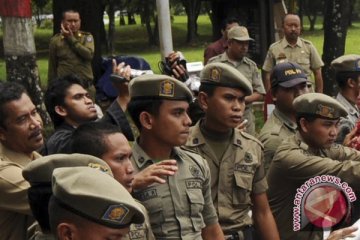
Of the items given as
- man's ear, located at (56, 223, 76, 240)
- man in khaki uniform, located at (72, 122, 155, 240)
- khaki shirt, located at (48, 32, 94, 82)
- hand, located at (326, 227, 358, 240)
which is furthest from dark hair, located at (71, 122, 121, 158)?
khaki shirt, located at (48, 32, 94, 82)

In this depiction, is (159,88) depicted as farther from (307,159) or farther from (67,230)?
(67,230)

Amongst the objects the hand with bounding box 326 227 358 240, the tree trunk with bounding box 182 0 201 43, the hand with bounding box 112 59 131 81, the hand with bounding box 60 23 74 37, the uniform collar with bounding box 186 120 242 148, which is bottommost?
the tree trunk with bounding box 182 0 201 43

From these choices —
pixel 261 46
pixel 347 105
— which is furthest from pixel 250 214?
pixel 261 46

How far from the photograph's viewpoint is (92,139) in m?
2.83

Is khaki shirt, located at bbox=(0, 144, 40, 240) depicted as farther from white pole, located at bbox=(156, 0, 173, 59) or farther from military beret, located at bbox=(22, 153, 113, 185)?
white pole, located at bbox=(156, 0, 173, 59)

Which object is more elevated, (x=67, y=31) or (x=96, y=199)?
(x=96, y=199)

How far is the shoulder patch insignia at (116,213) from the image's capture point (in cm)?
205

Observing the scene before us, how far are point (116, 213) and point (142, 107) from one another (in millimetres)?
1171

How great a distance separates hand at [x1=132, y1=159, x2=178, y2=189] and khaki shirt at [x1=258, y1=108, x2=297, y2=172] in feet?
4.69

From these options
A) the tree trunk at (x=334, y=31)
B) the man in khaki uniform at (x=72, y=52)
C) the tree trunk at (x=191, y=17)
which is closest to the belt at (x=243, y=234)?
the man in khaki uniform at (x=72, y=52)

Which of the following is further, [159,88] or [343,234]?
A: [159,88]

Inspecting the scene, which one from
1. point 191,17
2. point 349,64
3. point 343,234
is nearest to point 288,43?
point 349,64

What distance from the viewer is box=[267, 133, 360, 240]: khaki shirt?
11.7ft

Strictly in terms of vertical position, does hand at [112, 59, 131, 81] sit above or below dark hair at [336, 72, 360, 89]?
above
